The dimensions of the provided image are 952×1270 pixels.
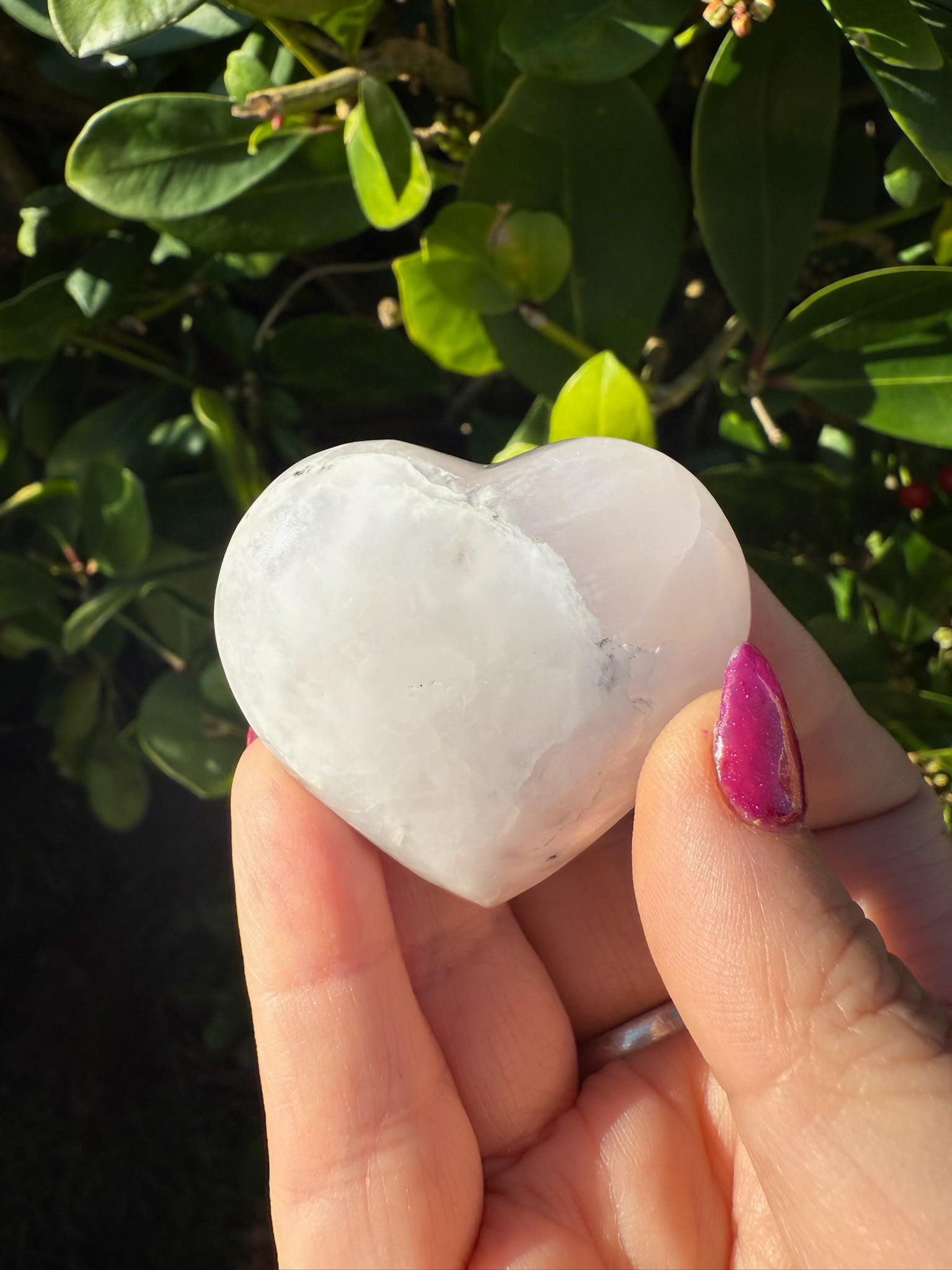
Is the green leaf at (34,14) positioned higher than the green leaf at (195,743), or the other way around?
the green leaf at (34,14)

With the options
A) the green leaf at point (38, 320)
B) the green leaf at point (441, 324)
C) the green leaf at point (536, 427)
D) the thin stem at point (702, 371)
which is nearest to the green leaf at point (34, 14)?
the green leaf at point (38, 320)

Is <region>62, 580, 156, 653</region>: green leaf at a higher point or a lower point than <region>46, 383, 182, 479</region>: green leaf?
lower

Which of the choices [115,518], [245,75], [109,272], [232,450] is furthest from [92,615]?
[245,75]

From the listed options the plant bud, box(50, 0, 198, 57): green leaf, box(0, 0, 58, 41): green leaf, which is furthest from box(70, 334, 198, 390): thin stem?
the plant bud

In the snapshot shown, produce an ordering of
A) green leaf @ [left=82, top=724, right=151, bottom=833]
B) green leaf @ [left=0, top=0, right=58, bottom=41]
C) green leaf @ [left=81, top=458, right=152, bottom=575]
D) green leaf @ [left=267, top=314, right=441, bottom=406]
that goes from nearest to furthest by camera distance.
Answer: green leaf @ [left=0, top=0, right=58, bottom=41] < green leaf @ [left=81, top=458, right=152, bottom=575] < green leaf @ [left=267, top=314, right=441, bottom=406] < green leaf @ [left=82, top=724, right=151, bottom=833]

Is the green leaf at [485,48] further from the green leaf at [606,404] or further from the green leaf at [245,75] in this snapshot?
the green leaf at [606,404]

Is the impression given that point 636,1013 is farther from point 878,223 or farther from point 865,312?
point 878,223

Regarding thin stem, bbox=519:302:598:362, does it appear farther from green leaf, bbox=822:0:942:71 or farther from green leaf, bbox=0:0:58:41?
green leaf, bbox=0:0:58:41

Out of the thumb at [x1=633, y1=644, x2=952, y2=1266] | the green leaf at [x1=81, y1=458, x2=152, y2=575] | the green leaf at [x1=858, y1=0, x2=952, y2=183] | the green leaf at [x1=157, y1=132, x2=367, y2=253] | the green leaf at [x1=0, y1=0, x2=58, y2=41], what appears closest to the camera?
the thumb at [x1=633, y1=644, x2=952, y2=1266]

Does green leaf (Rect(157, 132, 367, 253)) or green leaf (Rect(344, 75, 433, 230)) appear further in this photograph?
green leaf (Rect(157, 132, 367, 253))
